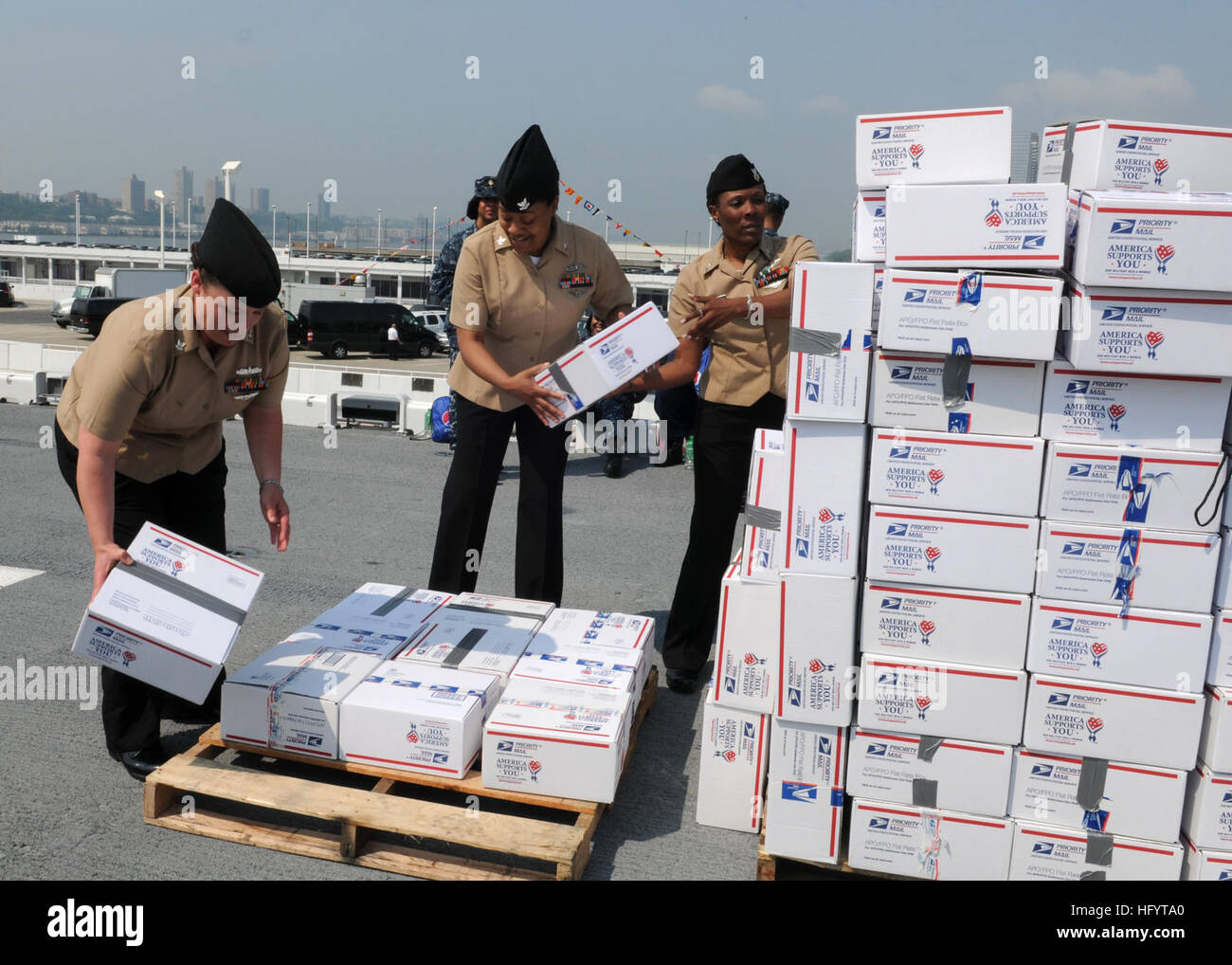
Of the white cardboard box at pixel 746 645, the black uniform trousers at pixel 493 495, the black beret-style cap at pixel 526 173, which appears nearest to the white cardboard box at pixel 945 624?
the white cardboard box at pixel 746 645

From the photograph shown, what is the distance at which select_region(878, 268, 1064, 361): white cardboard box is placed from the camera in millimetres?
2504

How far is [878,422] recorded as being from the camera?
106 inches

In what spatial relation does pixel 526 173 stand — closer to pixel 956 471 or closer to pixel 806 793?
pixel 956 471

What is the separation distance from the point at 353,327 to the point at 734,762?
28603mm

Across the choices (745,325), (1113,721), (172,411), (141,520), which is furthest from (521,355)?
(1113,721)

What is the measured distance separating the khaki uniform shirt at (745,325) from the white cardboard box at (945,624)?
4.63ft

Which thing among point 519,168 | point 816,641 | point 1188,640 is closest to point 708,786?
point 816,641

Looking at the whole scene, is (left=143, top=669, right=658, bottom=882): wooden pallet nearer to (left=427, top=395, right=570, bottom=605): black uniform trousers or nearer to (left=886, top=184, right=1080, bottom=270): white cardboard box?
(left=427, top=395, right=570, bottom=605): black uniform trousers

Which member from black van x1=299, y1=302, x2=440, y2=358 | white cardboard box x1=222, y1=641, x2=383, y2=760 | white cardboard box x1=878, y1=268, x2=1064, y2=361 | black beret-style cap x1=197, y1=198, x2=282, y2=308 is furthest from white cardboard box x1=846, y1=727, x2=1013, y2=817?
black van x1=299, y1=302, x2=440, y2=358

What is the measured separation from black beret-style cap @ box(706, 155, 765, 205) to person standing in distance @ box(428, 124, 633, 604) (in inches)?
22.1

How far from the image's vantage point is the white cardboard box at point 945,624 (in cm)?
264

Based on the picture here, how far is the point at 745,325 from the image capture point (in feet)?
12.8

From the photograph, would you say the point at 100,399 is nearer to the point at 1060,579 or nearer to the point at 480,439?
the point at 480,439
